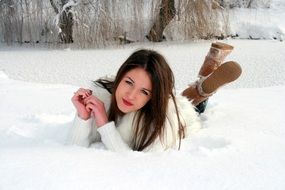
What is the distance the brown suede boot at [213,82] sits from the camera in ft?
4.78

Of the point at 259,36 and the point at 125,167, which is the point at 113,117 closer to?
the point at 125,167

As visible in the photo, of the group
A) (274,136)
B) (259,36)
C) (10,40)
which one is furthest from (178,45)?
(274,136)

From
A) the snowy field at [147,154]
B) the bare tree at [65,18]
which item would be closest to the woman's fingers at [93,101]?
the snowy field at [147,154]

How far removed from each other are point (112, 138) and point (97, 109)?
0.30 feet

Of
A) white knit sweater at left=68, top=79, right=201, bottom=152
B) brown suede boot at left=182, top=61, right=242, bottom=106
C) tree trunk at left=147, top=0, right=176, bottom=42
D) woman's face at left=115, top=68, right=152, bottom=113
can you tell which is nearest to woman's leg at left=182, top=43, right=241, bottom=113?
brown suede boot at left=182, top=61, right=242, bottom=106

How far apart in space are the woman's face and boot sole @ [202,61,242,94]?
1.29 feet

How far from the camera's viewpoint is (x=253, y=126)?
1392mm

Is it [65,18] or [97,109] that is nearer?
[97,109]

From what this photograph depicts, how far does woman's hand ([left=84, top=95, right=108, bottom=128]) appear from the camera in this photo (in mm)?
1167

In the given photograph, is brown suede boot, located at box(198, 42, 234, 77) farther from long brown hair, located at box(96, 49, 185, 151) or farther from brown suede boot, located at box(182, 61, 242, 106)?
long brown hair, located at box(96, 49, 185, 151)

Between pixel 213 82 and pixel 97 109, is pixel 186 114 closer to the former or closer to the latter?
pixel 213 82

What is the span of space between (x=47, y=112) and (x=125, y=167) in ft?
2.48

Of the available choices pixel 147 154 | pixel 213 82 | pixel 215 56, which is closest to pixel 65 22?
pixel 215 56

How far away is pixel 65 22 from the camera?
341cm
